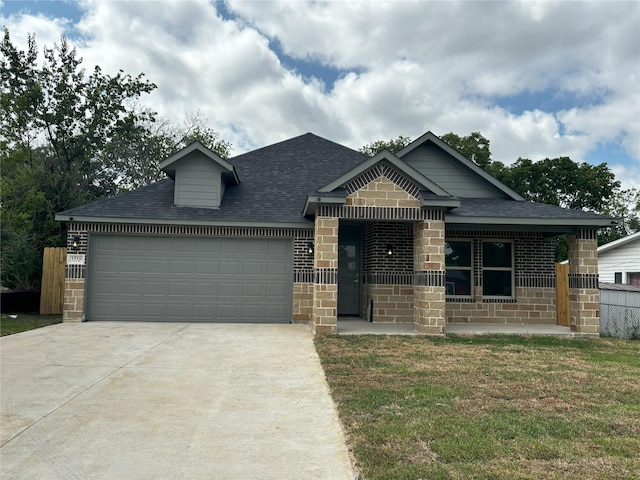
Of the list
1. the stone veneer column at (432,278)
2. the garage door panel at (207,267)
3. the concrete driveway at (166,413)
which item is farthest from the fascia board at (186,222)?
the concrete driveway at (166,413)

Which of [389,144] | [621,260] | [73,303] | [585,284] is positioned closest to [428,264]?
[585,284]

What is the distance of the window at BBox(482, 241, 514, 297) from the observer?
1184cm

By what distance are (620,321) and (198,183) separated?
1243 cm

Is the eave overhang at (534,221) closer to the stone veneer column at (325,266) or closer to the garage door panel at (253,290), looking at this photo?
the stone veneer column at (325,266)

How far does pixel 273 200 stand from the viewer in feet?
40.7

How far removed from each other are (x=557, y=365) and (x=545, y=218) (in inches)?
171

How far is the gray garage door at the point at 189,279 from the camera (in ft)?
37.0

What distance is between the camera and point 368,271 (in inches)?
479

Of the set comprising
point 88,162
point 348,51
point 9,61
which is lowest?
point 88,162

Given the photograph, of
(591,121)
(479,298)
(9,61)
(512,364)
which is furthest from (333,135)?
(512,364)

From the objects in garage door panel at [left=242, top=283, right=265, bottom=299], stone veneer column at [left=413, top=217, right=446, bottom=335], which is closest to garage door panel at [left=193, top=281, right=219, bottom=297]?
garage door panel at [left=242, top=283, right=265, bottom=299]

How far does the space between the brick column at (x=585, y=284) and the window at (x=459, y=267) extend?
2447 mm

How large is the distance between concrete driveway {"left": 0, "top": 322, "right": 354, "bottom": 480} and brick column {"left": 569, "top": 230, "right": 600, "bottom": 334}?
6898mm

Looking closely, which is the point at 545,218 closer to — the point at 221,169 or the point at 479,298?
the point at 479,298
